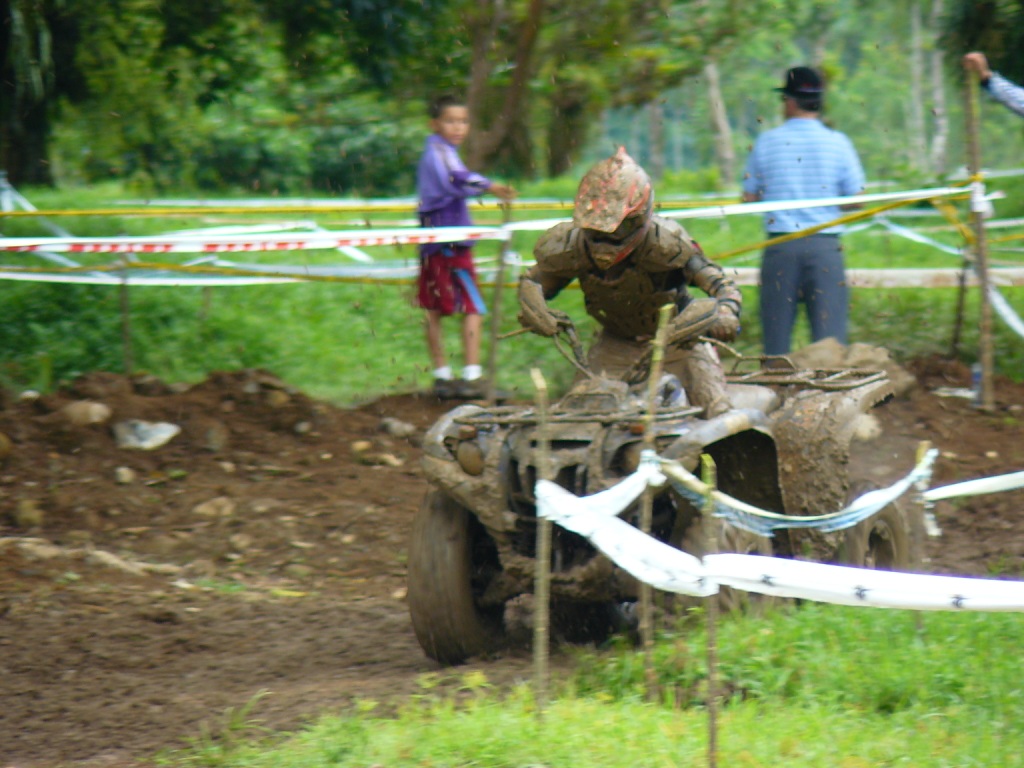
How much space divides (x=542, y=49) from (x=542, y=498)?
23.6 ft

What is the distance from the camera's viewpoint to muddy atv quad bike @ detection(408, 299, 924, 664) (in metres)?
5.25

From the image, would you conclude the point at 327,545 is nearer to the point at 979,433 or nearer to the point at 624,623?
the point at 624,623

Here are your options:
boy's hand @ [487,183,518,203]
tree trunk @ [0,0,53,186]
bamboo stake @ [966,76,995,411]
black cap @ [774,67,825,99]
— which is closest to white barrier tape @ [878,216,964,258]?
bamboo stake @ [966,76,995,411]

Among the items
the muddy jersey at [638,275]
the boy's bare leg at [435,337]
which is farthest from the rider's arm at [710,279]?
the boy's bare leg at [435,337]

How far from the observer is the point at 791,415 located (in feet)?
20.3

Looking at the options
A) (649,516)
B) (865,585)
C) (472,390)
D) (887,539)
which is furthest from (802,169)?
(865,585)

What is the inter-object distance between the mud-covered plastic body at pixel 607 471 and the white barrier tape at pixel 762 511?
18 centimetres

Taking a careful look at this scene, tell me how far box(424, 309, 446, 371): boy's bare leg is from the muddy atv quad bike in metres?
3.82

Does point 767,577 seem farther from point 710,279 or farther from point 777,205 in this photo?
point 777,205

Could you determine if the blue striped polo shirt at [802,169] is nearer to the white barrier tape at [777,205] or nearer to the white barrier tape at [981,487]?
the white barrier tape at [777,205]

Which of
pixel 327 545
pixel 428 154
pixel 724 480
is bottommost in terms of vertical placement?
pixel 327 545

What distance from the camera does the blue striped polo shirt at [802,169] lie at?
8.96 m

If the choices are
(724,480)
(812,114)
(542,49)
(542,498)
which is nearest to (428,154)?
(542,49)

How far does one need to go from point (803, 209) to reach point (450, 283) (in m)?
2.54
